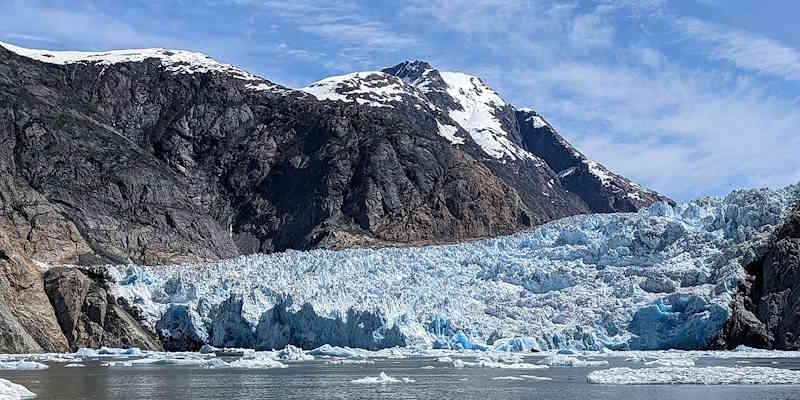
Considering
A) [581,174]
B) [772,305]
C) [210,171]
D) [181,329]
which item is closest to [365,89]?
[581,174]

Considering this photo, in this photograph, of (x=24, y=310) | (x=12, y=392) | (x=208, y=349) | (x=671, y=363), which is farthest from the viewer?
(x=208, y=349)

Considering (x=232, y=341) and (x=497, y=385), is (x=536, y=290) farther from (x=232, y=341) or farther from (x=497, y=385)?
(x=497, y=385)

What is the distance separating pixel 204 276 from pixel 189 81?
71.8 meters

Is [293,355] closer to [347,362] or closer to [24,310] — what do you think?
[347,362]

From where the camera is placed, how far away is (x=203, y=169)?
12088 cm

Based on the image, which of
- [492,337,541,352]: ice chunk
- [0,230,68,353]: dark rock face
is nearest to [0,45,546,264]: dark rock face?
[0,230,68,353]: dark rock face

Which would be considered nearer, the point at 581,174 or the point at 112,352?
the point at 112,352

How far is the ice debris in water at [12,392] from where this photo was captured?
27.9m

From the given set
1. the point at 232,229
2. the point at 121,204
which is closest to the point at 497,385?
the point at 121,204

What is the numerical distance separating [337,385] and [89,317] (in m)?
26.6

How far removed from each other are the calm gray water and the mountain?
41.5 metres

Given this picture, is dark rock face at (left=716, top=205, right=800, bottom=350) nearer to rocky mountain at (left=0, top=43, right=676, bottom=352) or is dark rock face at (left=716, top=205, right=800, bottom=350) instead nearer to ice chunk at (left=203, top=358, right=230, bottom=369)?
ice chunk at (left=203, top=358, right=230, bottom=369)

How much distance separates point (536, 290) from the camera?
56.6 m

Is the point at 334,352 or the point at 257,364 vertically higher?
the point at 334,352
